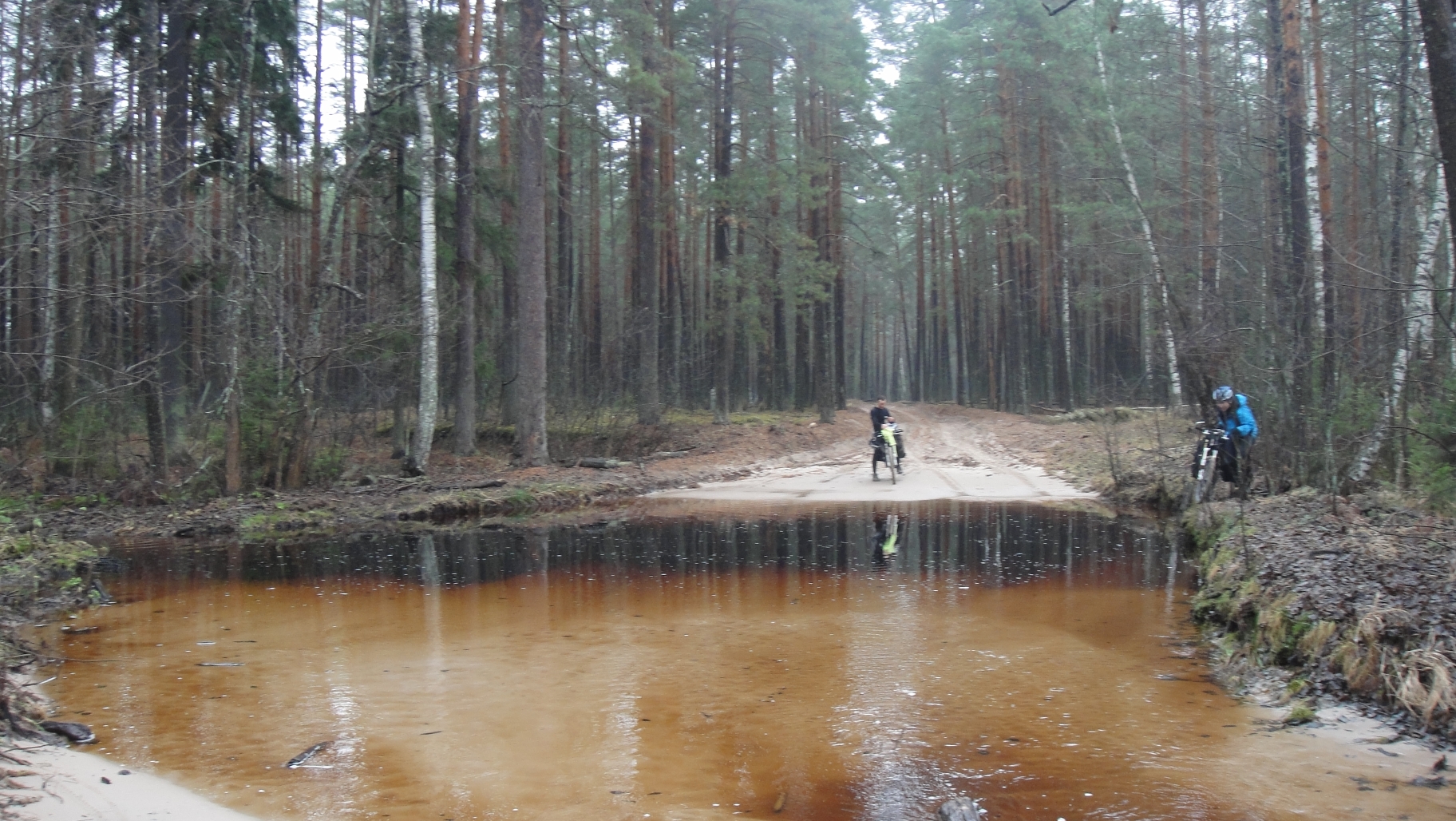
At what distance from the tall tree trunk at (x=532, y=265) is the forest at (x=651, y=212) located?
8 cm

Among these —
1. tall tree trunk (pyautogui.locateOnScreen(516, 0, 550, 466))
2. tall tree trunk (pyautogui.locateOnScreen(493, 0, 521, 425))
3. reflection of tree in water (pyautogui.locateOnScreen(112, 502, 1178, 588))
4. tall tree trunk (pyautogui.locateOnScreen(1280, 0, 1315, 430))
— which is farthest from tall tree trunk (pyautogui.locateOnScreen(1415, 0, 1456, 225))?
tall tree trunk (pyautogui.locateOnScreen(493, 0, 521, 425))

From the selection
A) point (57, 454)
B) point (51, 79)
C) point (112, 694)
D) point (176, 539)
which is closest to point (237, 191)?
point (51, 79)

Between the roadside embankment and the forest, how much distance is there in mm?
1428

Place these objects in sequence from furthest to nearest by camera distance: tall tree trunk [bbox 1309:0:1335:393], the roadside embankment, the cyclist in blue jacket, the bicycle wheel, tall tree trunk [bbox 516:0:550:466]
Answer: tall tree trunk [bbox 516:0:550:466]
the bicycle wheel
the cyclist in blue jacket
tall tree trunk [bbox 1309:0:1335:393]
the roadside embankment

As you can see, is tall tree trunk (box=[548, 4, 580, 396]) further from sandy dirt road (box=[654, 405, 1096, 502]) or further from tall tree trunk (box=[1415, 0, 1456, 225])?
tall tree trunk (box=[1415, 0, 1456, 225])

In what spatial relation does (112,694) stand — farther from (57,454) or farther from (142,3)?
(142,3)

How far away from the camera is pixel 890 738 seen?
5.27 m

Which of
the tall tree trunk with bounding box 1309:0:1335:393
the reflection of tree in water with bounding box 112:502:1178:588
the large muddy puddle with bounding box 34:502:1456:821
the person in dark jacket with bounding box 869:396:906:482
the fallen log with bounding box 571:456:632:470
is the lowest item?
the large muddy puddle with bounding box 34:502:1456:821

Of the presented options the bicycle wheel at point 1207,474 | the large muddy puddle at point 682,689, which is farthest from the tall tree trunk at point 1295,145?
the large muddy puddle at point 682,689

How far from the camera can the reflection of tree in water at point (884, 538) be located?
10.9m

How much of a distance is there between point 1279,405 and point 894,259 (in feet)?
174

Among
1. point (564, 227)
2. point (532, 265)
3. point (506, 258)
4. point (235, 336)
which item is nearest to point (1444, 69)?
point (235, 336)

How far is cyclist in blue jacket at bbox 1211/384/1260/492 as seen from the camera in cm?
1157

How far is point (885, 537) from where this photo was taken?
12477 millimetres
